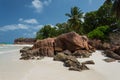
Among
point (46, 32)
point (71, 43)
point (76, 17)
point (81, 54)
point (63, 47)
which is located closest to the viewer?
point (81, 54)

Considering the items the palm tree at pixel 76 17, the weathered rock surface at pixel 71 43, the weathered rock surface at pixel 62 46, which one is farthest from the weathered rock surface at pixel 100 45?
the palm tree at pixel 76 17

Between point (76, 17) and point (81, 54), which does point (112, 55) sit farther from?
point (76, 17)

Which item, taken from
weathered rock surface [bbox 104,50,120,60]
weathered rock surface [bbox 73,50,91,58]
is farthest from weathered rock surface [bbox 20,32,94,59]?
weathered rock surface [bbox 104,50,120,60]

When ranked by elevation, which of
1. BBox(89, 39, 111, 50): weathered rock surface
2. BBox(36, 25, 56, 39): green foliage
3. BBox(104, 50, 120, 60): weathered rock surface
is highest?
BBox(36, 25, 56, 39): green foliage

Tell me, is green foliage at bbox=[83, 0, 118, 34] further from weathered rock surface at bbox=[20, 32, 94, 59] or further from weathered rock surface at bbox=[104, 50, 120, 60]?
weathered rock surface at bbox=[104, 50, 120, 60]

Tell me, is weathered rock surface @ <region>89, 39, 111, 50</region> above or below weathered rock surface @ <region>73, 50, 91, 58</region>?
above

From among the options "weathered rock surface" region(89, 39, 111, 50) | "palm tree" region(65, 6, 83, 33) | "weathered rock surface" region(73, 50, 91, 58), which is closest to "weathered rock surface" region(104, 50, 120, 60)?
"weathered rock surface" region(73, 50, 91, 58)

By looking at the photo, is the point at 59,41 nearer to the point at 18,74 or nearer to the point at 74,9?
the point at 18,74

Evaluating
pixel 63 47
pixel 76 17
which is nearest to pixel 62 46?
pixel 63 47

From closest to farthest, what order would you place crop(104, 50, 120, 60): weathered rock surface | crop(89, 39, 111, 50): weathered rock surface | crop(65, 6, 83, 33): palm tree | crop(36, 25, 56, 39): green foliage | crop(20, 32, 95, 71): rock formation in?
crop(104, 50, 120, 60): weathered rock surface, crop(20, 32, 95, 71): rock formation, crop(89, 39, 111, 50): weathered rock surface, crop(65, 6, 83, 33): palm tree, crop(36, 25, 56, 39): green foliage

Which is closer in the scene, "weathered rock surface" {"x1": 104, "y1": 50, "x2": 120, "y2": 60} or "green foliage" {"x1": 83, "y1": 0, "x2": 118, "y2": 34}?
"weathered rock surface" {"x1": 104, "y1": 50, "x2": 120, "y2": 60}

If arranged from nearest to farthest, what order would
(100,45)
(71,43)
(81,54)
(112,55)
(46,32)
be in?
(112,55) < (81,54) < (71,43) < (100,45) < (46,32)

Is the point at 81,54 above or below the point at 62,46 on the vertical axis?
below

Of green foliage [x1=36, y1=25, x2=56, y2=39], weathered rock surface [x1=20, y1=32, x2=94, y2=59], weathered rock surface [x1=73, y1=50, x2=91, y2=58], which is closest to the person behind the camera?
weathered rock surface [x1=73, y1=50, x2=91, y2=58]
